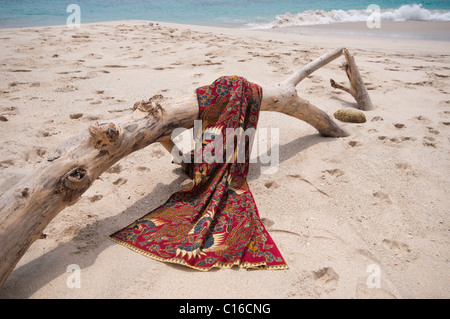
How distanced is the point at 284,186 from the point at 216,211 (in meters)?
0.72

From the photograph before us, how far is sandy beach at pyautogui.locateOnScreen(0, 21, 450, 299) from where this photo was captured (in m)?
1.82

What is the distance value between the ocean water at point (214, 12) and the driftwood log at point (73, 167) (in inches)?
495

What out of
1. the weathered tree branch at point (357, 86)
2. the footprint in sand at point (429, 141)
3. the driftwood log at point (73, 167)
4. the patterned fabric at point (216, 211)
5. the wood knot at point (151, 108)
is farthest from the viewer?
the weathered tree branch at point (357, 86)

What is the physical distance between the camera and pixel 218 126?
99.3 inches

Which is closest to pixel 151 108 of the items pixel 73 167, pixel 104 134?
pixel 104 134

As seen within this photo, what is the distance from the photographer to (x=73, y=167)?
1803 mm

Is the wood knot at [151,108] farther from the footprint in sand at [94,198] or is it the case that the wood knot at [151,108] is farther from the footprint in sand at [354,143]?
the footprint in sand at [354,143]

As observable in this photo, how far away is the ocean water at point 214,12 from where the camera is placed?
1413 cm

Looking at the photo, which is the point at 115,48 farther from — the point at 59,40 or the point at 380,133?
the point at 380,133

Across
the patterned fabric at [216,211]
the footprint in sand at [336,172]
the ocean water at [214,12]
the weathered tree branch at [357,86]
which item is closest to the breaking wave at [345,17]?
the ocean water at [214,12]

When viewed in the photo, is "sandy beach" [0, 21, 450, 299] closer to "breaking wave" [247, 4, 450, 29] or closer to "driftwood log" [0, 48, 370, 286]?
"driftwood log" [0, 48, 370, 286]

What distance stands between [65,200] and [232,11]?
65.5 ft

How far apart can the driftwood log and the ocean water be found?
12563mm
